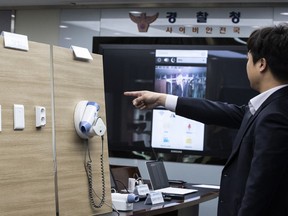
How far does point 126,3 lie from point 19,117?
3652mm

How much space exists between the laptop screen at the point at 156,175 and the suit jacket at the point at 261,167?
111 centimetres

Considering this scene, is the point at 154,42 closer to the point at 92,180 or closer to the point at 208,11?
the point at 208,11

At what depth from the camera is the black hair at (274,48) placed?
1.72 meters

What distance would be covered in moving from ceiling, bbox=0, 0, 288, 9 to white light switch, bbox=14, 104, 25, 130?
11.4 ft

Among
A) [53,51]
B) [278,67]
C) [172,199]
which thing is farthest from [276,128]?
[172,199]

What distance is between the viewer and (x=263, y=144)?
5.35 ft

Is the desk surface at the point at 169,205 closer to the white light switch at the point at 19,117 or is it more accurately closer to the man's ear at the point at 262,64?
the white light switch at the point at 19,117

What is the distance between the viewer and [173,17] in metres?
5.11

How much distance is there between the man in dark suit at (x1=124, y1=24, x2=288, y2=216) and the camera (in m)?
1.62

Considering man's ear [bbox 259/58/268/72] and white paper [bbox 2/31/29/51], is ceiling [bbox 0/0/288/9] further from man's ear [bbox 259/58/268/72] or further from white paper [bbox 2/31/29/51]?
white paper [bbox 2/31/29/51]

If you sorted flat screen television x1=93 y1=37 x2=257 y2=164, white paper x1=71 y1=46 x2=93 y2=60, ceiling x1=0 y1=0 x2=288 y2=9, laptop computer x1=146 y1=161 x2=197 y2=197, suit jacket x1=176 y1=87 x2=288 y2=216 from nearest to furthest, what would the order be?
suit jacket x1=176 y1=87 x2=288 y2=216
white paper x1=71 y1=46 x2=93 y2=60
laptop computer x1=146 y1=161 x2=197 y2=197
flat screen television x1=93 y1=37 x2=257 y2=164
ceiling x1=0 y1=0 x2=288 y2=9

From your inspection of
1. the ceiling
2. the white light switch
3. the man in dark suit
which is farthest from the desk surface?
the ceiling

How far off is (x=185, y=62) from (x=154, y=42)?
41cm

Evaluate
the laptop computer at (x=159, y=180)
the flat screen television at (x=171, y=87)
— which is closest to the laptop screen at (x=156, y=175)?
the laptop computer at (x=159, y=180)
